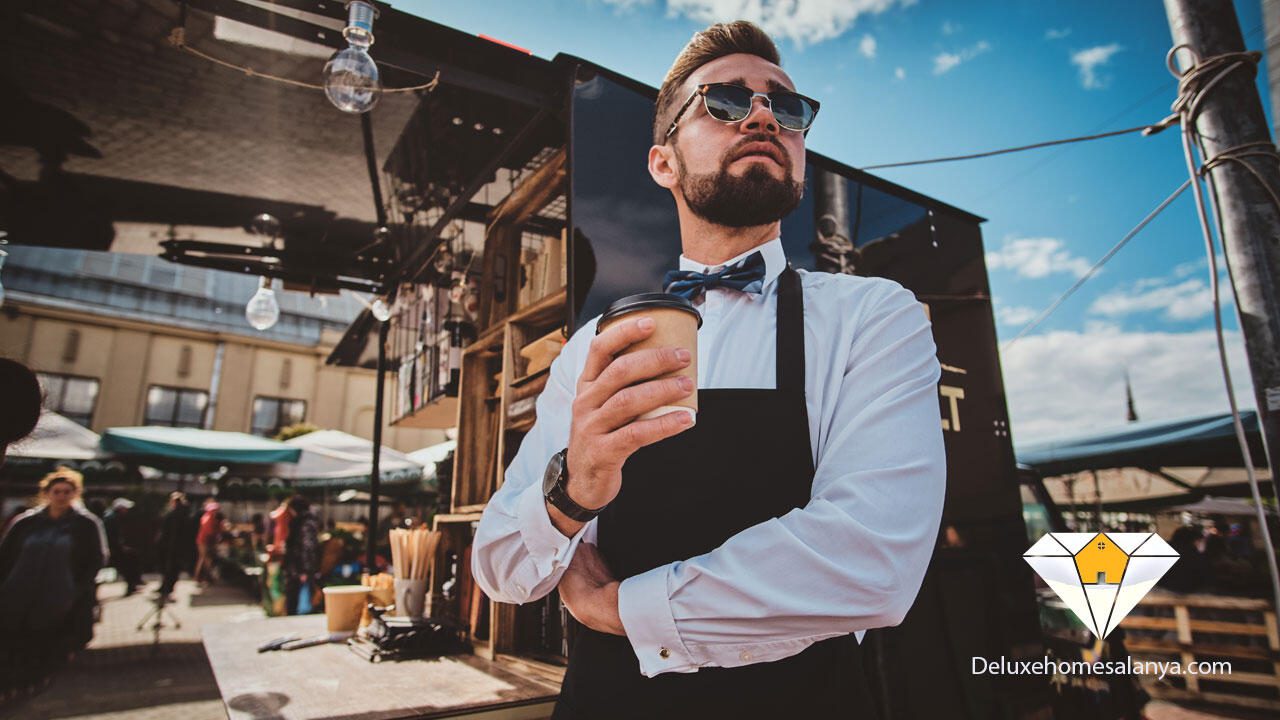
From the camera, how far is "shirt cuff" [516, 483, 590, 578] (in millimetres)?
A: 1042

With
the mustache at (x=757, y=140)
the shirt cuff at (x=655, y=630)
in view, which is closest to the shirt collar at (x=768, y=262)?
the mustache at (x=757, y=140)

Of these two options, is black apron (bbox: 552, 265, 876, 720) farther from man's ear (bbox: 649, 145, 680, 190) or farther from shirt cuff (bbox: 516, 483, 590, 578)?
man's ear (bbox: 649, 145, 680, 190)

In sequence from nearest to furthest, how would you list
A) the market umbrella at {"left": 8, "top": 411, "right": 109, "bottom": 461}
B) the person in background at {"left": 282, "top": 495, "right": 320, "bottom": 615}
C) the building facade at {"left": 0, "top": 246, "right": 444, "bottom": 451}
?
1. the person in background at {"left": 282, "top": 495, "right": 320, "bottom": 615}
2. the market umbrella at {"left": 8, "top": 411, "right": 109, "bottom": 461}
3. the building facade at {"left": 0, "top": 246, "right": 444, "bottom": 451}

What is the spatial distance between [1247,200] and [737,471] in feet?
7.76

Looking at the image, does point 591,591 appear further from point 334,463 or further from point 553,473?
point 334,463

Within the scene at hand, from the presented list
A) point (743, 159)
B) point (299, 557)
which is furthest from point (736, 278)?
point (299, 557)

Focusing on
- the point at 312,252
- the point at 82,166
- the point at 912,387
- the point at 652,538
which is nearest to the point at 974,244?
the point at 912,387

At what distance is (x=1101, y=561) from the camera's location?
6.48 feet

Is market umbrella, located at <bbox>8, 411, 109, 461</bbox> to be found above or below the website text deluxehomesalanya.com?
above

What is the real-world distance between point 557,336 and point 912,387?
5.28ft

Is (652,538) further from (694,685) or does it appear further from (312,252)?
(312,252)

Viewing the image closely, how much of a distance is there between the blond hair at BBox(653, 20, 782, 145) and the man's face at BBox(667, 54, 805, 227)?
0.23ft

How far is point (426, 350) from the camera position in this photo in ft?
13.0

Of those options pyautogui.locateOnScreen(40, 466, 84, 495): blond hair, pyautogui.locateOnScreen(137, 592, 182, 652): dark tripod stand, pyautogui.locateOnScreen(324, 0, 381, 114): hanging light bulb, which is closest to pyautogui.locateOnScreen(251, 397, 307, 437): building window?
pyautogui.locateOnScreen(137, 592, 182, 652): dark tripod stand
